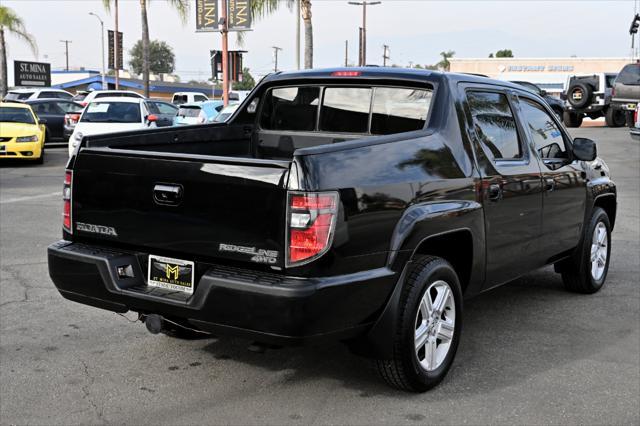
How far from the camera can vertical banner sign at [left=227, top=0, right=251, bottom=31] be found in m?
27.0

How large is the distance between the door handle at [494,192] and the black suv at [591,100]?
27.4 meters

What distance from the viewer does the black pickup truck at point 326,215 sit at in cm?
370

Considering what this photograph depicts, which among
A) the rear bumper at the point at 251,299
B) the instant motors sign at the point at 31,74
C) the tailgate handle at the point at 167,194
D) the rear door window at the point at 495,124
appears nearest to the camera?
the rear bumper at the point at 251,299

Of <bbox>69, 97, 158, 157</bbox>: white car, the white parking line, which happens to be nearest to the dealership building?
<bbox>69, 97, 158, 157</bbox>: white car

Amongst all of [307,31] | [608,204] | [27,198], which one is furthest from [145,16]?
[608,204]

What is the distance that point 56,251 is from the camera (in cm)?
Result: 441

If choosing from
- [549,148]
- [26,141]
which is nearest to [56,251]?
[549,148]

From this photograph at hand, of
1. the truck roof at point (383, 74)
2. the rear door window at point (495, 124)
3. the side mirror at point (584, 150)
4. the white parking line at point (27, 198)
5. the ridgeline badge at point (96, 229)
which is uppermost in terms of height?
the truck roof at point (383, 74)

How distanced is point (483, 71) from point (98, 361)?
66688 mm

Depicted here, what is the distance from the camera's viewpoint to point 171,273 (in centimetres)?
404

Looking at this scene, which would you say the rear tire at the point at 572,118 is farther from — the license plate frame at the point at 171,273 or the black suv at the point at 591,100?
the license plate frame at the point at 171,273

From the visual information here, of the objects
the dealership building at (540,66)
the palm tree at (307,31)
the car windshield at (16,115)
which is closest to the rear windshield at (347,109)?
the car windshield at (16,115)

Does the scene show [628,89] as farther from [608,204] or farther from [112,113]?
[608,204]

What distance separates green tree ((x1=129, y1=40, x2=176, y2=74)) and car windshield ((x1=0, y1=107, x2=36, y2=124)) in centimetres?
12841
